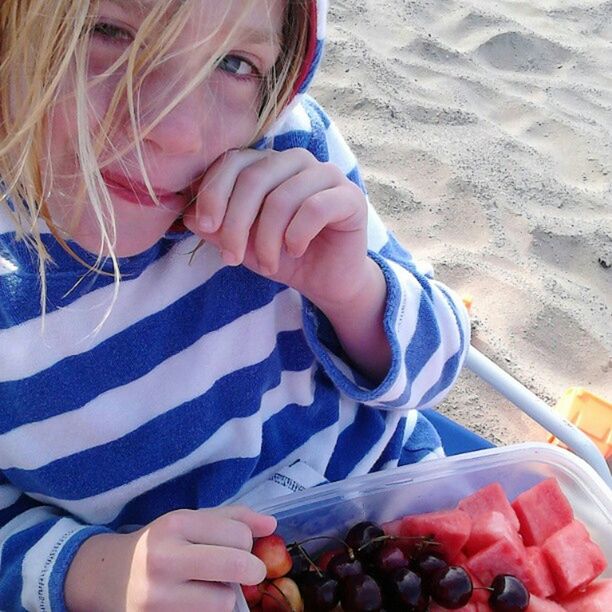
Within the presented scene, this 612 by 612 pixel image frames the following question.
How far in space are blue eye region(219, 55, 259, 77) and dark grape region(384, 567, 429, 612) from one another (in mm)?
546

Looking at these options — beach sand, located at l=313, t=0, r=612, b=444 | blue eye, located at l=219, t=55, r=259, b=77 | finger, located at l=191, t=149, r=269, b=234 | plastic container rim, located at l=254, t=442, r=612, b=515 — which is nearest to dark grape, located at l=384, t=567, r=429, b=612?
plastic container rim, located at l=254, t=442, r=612, b=515

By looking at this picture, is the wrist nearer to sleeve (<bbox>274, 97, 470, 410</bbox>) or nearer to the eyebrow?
sleeve (<bbox>274, 97, 470, 410</bbox>)

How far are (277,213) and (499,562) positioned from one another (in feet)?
1.67

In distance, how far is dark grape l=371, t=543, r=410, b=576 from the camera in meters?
0.99

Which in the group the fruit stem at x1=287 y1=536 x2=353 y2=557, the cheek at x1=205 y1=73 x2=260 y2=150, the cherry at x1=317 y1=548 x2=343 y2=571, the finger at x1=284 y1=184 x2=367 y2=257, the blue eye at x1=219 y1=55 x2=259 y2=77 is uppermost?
the blue eye at x1=219 y1=55 x2=259 y2=77

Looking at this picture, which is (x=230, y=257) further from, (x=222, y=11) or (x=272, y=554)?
(x=272, y=554)

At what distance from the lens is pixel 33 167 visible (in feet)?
2.44

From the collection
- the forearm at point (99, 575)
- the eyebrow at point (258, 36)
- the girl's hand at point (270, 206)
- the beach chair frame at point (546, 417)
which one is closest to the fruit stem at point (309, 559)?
the forearm at point (99, 575)

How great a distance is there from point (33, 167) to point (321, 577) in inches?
20.3

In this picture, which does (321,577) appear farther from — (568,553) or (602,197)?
(602,197)

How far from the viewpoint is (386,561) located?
0.99 meters

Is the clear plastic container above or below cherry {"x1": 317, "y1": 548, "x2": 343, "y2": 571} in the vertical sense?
above

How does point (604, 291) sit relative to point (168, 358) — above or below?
below

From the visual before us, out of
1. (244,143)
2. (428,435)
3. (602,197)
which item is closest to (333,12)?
(602,197)
